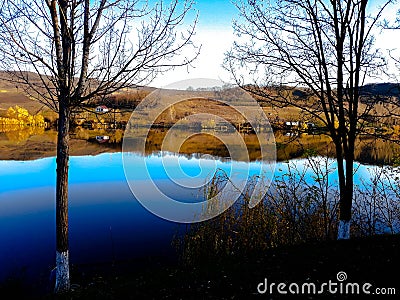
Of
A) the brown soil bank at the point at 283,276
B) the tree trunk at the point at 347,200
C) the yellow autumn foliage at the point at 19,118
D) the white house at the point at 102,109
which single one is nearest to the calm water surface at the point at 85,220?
the brown soil bank at the point at 283,276

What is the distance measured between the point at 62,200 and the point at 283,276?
3712mm

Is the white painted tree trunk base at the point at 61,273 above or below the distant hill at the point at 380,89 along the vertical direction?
below

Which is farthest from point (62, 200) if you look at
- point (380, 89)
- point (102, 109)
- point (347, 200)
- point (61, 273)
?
point (380, 89)

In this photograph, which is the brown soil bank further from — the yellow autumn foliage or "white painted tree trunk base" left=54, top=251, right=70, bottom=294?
the yellow autumn foliage

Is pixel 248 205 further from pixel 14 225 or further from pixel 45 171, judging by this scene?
pixel 45 171

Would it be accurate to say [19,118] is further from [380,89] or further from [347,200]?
[347,200]

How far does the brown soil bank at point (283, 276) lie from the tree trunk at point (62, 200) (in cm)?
41

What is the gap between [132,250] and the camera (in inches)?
460

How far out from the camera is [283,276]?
4.53 m

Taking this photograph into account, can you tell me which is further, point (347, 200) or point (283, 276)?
point (347, 200)

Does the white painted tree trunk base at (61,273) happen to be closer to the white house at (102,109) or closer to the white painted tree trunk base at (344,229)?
the white house at (102,109)

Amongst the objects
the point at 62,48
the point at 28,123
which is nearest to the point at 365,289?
the point at 62,48

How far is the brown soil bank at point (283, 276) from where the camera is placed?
404 centimetres

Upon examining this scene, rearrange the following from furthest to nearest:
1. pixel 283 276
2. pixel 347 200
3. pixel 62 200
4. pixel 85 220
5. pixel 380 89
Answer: pixel 85 220
pixel 380 89
pixel 347 200
pixel 62 200
pixel 283 276
